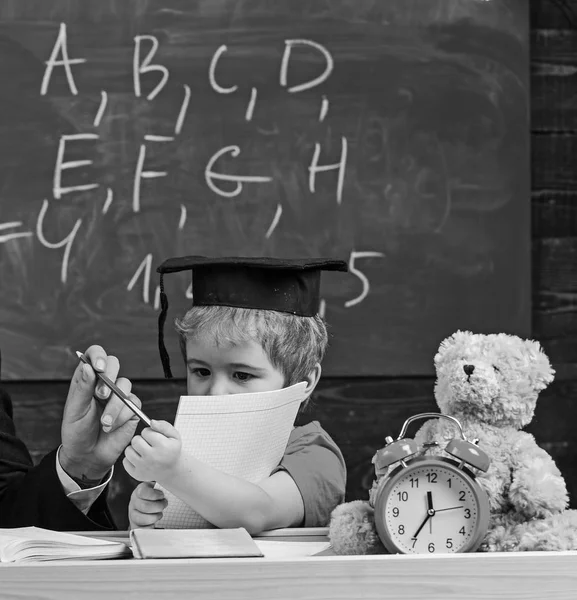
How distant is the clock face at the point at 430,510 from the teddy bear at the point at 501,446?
0.11 ft

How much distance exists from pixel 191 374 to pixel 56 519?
0.27m

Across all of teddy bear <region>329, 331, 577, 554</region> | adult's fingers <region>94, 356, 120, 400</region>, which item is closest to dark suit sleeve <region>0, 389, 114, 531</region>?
adult's fingers <region>94, 356, 120, 400</region>

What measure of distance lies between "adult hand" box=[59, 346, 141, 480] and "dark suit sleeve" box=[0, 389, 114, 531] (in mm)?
37

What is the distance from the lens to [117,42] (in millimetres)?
2410

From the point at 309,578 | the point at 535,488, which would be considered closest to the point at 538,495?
the point at 535,488

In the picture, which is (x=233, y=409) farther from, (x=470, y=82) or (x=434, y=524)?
(x=470, y=82)

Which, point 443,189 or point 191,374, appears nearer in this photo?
point 191,374

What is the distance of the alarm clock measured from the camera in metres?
0.91

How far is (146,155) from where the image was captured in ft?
7.94

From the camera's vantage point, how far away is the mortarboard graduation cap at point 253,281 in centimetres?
138

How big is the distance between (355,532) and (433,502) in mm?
85

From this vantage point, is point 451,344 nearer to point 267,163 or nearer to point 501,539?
point 501,539

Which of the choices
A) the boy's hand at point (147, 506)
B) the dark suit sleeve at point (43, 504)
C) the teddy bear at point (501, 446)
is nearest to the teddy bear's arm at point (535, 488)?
the teddy bear at point (501, 446)

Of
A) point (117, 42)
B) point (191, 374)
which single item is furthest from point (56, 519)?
point (117, 42)
